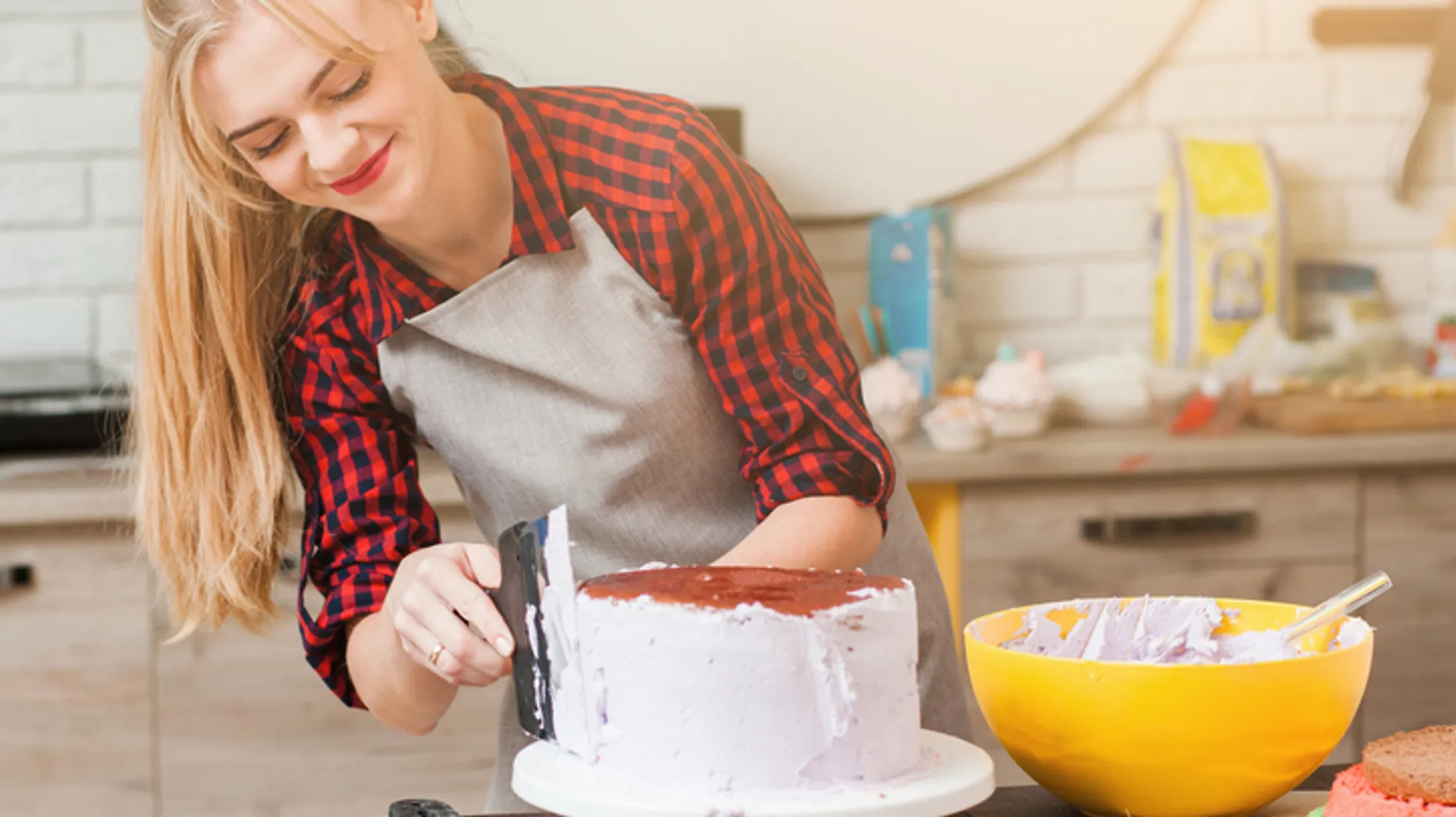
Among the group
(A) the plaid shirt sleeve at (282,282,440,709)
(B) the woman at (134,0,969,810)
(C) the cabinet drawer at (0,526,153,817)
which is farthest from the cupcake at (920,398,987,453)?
(C) the cabinet drawer at (0,526,153,817)

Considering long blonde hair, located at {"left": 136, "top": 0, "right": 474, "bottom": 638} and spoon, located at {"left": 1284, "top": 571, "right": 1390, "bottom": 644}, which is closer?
spoon, located at {"left": 1284, "top": 571, "right": 1390, "bottom": 644}

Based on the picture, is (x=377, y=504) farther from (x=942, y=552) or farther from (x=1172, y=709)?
(x=942, y=552)

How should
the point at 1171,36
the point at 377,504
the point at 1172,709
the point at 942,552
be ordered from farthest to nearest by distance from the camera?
the point at 1171,36
the point at 942,552
the point at 377,504
the point at 1172,709

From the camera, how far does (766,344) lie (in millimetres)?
1089

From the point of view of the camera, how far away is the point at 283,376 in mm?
1176

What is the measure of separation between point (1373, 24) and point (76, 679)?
2082mm

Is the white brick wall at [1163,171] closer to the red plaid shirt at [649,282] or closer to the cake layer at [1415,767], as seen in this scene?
the red plaid shirt at [649,282]

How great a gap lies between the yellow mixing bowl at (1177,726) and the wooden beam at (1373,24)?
1841mm

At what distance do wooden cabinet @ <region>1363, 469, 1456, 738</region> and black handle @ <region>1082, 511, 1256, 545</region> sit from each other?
177 millimetres

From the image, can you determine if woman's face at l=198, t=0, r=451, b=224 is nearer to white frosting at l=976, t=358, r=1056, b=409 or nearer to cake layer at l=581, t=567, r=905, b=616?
cake layer at l=581, t=567, r=905, b=616

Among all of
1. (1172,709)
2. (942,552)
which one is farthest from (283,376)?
(942,552)

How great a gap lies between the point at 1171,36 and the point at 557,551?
5.94ft

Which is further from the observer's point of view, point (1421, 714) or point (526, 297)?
point (1421, 714)

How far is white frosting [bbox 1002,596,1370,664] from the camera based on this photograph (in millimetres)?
848
